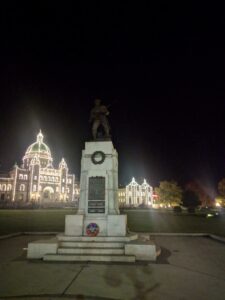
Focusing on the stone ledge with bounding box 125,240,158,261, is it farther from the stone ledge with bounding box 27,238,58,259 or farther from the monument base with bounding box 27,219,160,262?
the stone ledge with bounding box 27,238,58,259

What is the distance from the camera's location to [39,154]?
138 metres

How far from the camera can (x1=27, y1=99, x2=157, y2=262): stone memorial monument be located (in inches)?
388

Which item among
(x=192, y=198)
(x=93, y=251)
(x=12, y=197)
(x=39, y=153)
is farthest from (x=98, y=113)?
(x=39, y=153)

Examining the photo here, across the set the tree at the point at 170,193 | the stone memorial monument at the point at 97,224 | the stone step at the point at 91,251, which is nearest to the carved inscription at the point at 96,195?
the stone memorial monument at the point at 97,224

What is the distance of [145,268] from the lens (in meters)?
8.70

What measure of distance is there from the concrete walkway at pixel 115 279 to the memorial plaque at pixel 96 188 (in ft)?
10.8

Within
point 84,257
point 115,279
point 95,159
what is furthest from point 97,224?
point 115,279

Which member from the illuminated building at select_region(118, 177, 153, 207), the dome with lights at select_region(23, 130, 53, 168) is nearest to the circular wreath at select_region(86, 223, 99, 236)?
the dome with lights at select_region(23, 130, 53, 168)

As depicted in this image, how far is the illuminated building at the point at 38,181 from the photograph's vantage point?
403 feet

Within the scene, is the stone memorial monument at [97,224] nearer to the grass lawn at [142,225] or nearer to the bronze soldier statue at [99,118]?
the bronze soldier statue at [99,118]

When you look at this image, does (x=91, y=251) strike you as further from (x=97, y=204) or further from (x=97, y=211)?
(x=97, y=204)

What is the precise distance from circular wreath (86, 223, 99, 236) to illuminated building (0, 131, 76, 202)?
113 metres

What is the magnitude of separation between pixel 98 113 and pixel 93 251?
6602mm

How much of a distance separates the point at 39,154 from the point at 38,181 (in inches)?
662
